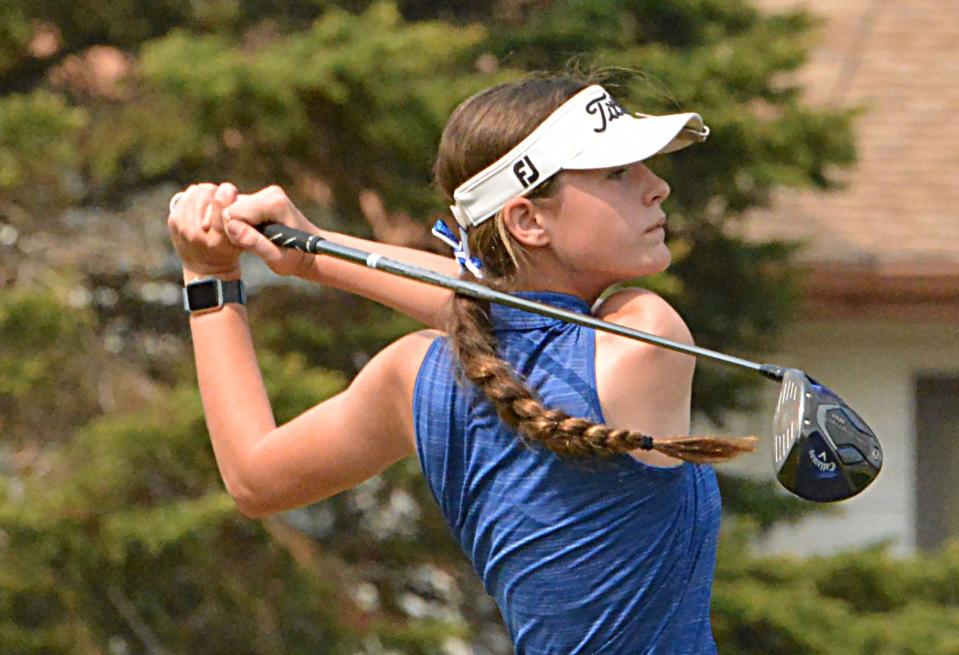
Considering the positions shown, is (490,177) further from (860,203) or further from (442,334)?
(860,203)

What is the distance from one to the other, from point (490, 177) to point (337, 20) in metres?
3.85

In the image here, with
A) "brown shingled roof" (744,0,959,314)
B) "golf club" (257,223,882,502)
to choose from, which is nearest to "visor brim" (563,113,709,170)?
"golf club" (257,223,882,502)

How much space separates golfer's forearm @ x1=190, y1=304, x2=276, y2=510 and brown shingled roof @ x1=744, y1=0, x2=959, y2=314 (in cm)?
586

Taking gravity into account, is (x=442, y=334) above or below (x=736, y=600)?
above

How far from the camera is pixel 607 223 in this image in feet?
7.81

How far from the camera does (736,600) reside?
6.58m

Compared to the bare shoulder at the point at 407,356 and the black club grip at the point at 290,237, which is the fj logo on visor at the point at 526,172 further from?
the black club grip at the point at 290,237

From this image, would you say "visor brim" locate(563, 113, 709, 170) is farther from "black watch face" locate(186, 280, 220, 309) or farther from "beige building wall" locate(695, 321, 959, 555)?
"beige building wall" locate(695, 321, 959, 555)

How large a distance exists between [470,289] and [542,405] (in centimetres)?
21

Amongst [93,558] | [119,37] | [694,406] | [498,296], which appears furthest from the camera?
[694,406]

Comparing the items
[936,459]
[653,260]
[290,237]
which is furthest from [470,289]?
[936,459]

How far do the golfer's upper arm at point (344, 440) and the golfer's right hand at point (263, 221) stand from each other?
279 mm

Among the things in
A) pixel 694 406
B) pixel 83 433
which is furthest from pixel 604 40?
pixel 83 433

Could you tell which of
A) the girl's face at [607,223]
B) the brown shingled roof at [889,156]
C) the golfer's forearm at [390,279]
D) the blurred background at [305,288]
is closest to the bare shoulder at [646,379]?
Result: the girl's face at [607,223]
